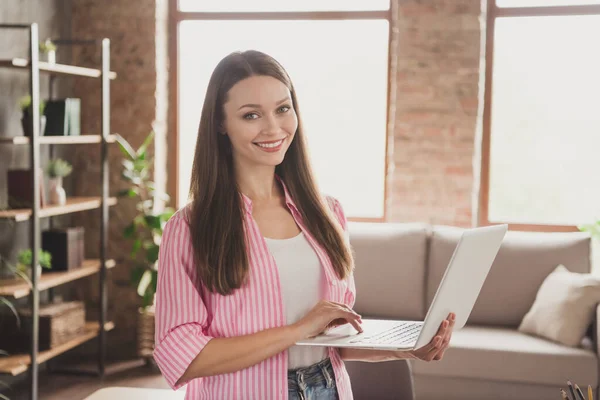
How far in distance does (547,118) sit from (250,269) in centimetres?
381

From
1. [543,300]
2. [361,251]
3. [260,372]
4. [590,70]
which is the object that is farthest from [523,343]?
[260,372]

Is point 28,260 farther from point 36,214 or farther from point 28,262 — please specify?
point 36,214

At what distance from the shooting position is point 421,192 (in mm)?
4828

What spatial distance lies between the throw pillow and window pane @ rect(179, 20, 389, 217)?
1.39 meters

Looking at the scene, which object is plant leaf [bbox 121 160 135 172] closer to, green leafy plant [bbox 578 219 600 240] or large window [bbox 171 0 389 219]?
large window [bbox 171 0 389 219]

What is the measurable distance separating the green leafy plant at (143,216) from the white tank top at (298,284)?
3.20 m

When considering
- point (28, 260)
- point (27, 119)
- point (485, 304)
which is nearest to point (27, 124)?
point (27, 119)

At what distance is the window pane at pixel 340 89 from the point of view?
16.6ft

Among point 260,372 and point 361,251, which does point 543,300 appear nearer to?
point 361,251

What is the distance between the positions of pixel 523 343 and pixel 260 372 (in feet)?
8.84

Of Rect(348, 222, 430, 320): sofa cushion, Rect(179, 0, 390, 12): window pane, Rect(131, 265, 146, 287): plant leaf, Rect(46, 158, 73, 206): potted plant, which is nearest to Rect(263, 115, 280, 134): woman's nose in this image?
Rect(348, 222, 430, 320): sofa cushion

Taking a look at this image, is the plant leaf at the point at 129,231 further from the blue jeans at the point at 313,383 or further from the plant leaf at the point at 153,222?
the blue jeans at the point at 313,383

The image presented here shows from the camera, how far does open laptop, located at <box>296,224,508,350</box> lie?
1388 mm

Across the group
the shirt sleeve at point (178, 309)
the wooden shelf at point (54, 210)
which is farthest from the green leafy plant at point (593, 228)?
the shirt sleeve at point (178, 309)
